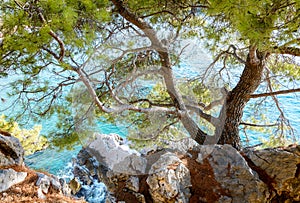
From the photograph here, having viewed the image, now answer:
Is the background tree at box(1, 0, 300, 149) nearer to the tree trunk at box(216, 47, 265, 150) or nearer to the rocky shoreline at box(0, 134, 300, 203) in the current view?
the tree trunk at box(216, 47, 265, 150)

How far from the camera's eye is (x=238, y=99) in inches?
118

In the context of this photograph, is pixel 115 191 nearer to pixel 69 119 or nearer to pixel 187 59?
pixel 69 119

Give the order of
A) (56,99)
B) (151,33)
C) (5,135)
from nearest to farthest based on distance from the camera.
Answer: (5,135) < (151,33) < (56,99)

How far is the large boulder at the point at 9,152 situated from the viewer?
85.6 inches

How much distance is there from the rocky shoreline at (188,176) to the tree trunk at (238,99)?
358 mm

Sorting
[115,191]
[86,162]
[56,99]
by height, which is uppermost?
[56,99]

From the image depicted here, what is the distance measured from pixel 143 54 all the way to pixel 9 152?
144 centimetres

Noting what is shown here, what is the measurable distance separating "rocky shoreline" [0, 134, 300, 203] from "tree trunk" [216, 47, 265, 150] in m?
0.36

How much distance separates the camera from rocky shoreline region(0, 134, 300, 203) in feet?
8.00

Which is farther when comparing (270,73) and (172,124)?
(270,73)

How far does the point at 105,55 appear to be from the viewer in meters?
2.56

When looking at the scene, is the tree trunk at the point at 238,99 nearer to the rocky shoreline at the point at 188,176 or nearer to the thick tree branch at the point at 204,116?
the thick tree branch at the point at 204,116

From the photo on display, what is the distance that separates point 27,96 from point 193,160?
69.5 inches

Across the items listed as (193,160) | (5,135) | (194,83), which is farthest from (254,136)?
(5,135)
